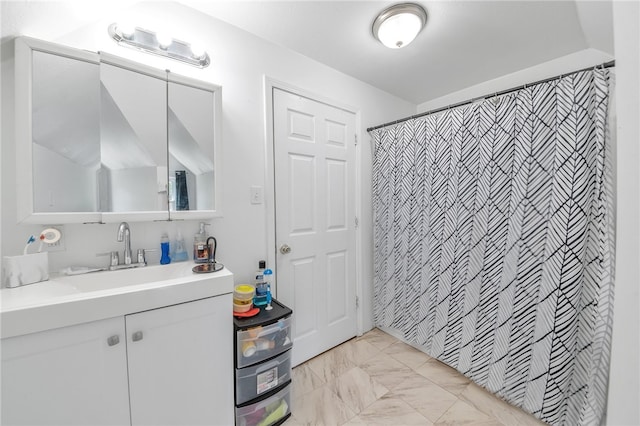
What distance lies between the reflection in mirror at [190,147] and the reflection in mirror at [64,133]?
0.99 feet

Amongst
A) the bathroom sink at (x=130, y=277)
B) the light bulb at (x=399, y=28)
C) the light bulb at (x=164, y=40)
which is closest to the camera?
the bathroom sink at (x=130, y=277)

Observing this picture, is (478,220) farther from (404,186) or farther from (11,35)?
(11,35)

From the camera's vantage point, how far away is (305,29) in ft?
5.16

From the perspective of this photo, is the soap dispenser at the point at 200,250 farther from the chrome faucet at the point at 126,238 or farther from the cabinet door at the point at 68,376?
the cabinet door at the point at 68,376

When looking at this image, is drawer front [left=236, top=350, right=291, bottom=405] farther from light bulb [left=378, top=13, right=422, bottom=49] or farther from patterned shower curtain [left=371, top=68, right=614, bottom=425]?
light bulb [left=378, top=13, right=422, bottom=49]

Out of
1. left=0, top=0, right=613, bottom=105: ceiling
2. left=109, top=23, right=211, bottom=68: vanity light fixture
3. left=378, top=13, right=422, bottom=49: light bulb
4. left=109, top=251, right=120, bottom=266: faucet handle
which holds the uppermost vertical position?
left=0, top=0, right=613, bottom=105: ceiling

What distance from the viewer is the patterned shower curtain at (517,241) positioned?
3.93 ft

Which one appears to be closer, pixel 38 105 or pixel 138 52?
pixel 38 105

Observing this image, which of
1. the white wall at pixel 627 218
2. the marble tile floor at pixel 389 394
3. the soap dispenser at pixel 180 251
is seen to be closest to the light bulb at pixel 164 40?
the soap dispenser at pixel 180 251

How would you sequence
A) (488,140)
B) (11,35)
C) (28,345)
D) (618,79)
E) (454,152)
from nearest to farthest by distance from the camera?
(618,79)
(28,345)
(11,35)
(488,140)
(454,152)

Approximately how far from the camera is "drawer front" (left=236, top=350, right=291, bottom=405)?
1257mm

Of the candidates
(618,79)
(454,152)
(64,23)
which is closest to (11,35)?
(64,23)

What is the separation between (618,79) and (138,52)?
1836 mm

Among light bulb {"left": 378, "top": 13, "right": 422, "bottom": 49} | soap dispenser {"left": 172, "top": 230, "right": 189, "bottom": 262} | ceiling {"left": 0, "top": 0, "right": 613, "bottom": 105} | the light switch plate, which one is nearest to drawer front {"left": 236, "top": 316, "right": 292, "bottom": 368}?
soap dispenser {"left": 172, "top": 230, "right": 189, "bottom": 262}
